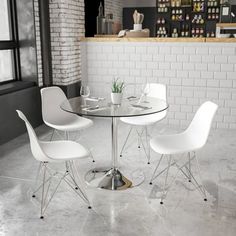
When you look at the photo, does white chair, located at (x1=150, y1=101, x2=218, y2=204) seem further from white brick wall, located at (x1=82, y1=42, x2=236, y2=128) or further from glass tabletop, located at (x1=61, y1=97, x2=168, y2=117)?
white brick wall, located at (x1=82, y1=42, x2=236, y2=128)

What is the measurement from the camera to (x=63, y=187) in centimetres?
317

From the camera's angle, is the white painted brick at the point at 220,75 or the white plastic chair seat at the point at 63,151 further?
the white painted brick at the point at 220,75

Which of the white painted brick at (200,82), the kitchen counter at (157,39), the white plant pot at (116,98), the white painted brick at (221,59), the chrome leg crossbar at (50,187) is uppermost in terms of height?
the kitchen counter at (157,39)

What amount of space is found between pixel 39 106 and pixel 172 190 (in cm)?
278

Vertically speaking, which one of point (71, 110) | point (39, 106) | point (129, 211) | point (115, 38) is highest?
point (115, 38)

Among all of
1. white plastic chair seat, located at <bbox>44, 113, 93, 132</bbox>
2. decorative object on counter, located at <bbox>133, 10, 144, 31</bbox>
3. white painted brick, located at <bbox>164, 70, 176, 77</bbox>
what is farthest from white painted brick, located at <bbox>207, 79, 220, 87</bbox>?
white plastic chair seat, located at <bbox>44, 113, 93, 132</bbox>

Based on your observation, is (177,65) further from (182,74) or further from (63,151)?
(63,151)

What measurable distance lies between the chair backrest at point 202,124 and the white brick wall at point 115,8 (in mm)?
6157

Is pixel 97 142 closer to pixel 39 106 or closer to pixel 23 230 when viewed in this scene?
pixel 39 106

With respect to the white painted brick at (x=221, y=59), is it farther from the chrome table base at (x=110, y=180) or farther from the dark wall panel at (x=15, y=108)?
the dark wall panel at (x=15, y=108)

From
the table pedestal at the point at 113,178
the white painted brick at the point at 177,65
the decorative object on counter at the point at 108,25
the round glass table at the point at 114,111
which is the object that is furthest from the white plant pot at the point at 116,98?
the decorative object on counter at the point at 108,25

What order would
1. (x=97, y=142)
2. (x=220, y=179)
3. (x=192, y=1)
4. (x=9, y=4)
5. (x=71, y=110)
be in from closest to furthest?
1. (x=71, y=110)
2. (x=220, y=179)
3. (x=97, y=142)
4. (x=9, y=4)
5. (x=192, y=1)

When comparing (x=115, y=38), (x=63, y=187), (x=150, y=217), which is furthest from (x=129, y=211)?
(x=115, y=38)

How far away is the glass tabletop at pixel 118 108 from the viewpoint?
9.42 ft
